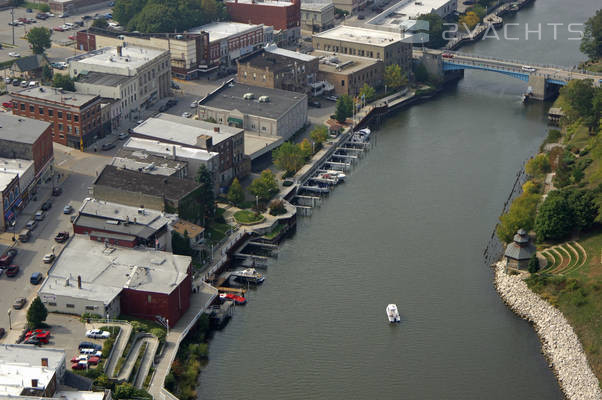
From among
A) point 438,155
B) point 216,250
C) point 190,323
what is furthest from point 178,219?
point 438,155

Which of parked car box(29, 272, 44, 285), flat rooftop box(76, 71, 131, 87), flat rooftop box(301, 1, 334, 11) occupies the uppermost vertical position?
flat rooftop box(301, 1, 334, 11)

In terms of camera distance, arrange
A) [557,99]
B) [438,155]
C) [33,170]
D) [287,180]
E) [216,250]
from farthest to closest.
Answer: [557,99] < [438,155] < [287,180] < [33,170] < [216,250]

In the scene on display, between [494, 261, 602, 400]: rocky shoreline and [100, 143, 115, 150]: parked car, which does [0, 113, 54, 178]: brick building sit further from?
[494, 261, 602, 400]: rocky shoreline

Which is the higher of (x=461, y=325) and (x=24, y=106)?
(x=24, y=106)

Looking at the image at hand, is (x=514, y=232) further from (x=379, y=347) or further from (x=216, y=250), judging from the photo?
(x=216, y=250)

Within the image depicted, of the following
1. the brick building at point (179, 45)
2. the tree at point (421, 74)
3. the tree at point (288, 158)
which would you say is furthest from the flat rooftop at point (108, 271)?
the tree at point (421, 74)

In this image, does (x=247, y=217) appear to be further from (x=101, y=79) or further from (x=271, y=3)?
(x=271, y=3)

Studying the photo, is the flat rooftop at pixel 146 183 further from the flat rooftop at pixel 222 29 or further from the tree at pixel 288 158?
the flat rooftop at pixel 222 29

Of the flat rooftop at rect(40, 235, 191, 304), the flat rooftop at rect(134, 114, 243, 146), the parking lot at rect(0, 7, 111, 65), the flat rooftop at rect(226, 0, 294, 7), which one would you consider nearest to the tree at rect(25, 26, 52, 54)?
the parking lot at rect(0, 7, 111, 65)
